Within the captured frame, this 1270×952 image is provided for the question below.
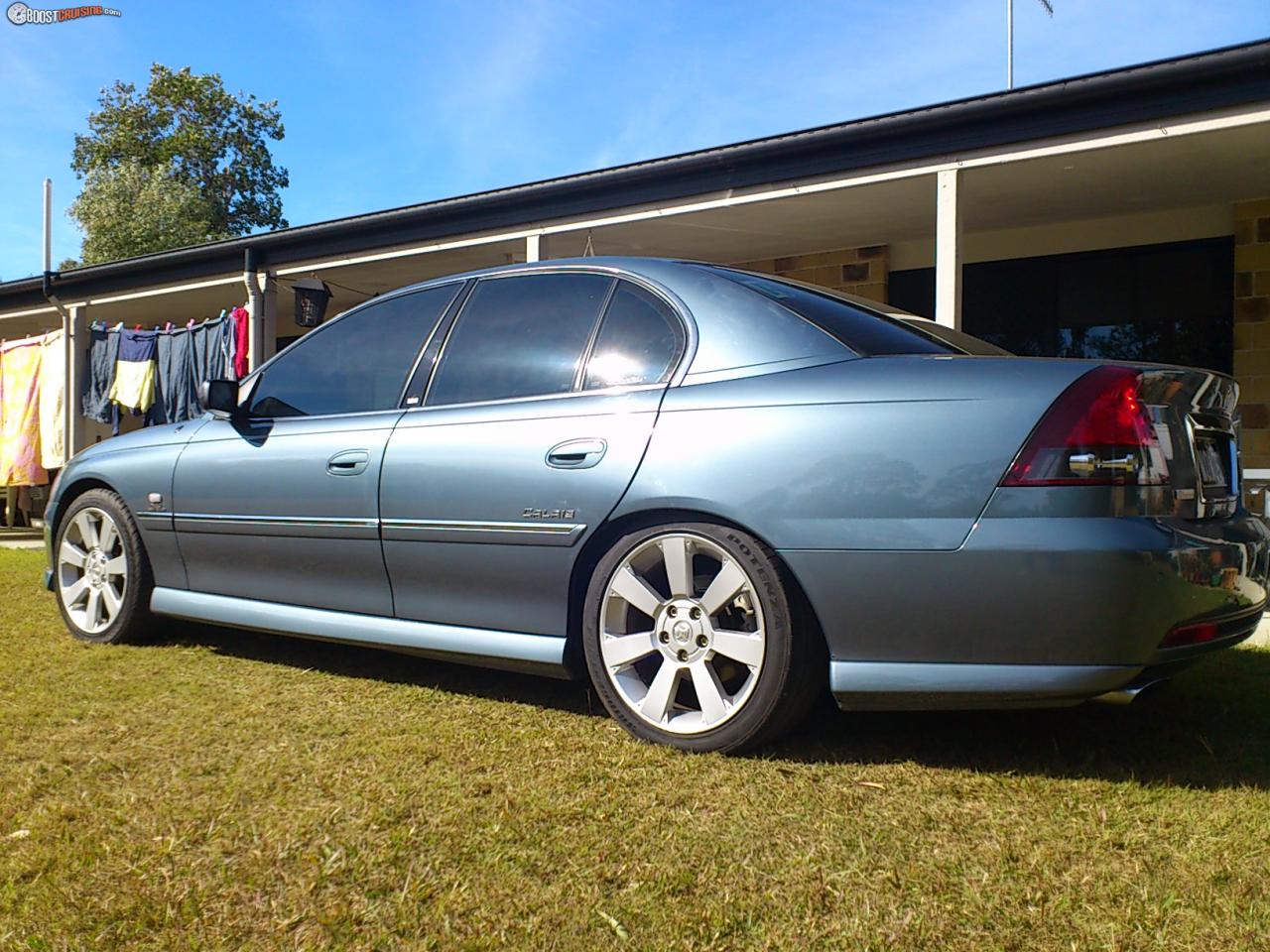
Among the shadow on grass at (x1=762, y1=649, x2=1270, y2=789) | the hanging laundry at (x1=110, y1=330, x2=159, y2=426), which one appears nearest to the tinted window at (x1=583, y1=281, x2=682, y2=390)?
the shadow on grass at (x1=762, y1=649, x2=1270, y2=789)

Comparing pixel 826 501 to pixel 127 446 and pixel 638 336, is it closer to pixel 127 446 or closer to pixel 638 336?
pixel 638 336

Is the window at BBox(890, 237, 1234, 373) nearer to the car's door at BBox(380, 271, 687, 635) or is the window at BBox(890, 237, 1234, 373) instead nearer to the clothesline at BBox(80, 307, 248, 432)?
the car's door at BBox(380, 271, 687, 635)

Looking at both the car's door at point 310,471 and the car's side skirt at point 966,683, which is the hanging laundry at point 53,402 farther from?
the car's side skirt at point 966,683

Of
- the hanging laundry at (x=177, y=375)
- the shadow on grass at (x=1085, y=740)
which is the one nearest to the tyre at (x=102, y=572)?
the shadow on grass at (x=1085, y=740)

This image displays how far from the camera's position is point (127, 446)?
4316 millimetres

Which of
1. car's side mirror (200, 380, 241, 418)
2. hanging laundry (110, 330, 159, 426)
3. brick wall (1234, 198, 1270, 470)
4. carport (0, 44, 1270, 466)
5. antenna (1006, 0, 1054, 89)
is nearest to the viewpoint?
car's side mirror (200, 380, 241, 418)

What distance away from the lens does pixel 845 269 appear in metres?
9.53

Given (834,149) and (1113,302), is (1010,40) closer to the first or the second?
(1113,302)

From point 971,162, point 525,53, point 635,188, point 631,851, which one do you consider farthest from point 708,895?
point 525,53

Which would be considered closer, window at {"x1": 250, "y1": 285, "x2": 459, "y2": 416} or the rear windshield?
the rear windshield

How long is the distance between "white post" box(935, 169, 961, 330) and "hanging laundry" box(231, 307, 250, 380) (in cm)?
647

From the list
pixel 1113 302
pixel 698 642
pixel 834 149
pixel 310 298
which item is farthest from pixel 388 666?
pixel 1113 302

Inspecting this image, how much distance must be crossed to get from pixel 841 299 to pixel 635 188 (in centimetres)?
442

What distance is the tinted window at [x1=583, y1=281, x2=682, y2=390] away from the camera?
Result: 2990mm
